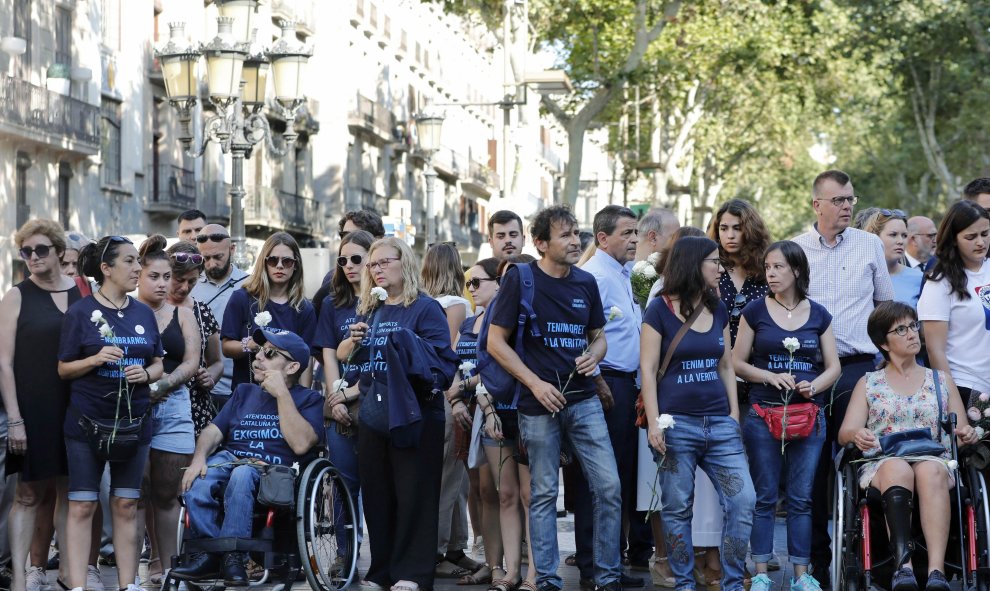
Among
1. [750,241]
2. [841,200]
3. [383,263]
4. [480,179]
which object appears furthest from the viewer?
[480,179]

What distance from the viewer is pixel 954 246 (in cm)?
905

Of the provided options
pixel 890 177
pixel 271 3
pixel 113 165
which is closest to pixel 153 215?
pixel 113 165

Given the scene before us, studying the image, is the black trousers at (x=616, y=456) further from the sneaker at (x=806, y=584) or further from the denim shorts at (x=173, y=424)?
the denim shorts at (x=173, y=424)

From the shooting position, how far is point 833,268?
9344 mm

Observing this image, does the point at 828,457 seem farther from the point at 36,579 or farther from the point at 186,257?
the point at 36,579

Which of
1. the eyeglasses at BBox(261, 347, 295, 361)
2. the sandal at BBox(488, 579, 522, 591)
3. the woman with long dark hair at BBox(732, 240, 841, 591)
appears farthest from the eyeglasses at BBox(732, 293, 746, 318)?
the eyeglasses at BBox(261, 347, 295, 361)

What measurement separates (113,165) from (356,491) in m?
25.7

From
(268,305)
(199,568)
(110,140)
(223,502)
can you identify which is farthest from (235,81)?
(110,140)

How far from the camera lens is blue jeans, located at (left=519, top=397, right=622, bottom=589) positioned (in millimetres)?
8695

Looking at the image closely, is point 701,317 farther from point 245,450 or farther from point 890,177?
point 890,177

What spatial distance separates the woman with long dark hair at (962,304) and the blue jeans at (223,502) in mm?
3815

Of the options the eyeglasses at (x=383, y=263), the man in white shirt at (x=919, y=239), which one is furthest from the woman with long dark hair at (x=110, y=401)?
the man in white shirt at (x=919, y=239)

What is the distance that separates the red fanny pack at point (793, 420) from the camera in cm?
877

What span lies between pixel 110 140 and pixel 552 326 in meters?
26.6
